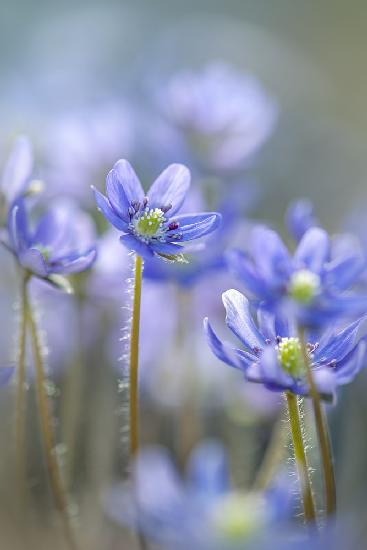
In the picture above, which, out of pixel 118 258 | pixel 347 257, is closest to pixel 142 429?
pixel 118 258

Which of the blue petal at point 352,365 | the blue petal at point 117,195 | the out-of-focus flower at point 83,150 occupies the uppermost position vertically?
the out-of-focus flower at point 83,150

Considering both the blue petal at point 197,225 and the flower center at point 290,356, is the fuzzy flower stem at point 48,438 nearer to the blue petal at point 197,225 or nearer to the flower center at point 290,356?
the blue petal at point 197,225

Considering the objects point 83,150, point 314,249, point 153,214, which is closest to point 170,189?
point 153,214

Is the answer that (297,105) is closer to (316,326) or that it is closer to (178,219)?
(178,219)

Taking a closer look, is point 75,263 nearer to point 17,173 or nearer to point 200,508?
point 17,173

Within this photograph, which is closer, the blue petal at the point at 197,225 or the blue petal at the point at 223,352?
the blue petal at the point at 223,352

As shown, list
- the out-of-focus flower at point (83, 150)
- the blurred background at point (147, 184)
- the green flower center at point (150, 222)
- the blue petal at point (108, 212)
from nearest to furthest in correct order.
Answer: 1. the blue petal at point (108, 212)
2. the green flower center at point (150, 222)
3. the blurred background at point (147, 184)
4. the out-of-focus flower at point (83, 150)

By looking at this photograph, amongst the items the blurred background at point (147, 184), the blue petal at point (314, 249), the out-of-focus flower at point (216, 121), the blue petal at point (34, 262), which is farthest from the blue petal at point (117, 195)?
the out-of-focus flower at point (216, 121)

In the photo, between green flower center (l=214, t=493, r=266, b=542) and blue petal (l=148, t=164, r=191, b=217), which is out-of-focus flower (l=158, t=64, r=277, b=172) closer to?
blue petal (l=148, t=164, r=191, b=217)
